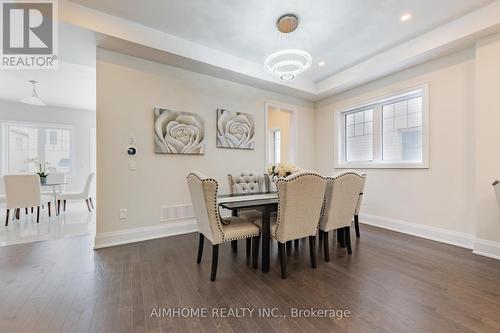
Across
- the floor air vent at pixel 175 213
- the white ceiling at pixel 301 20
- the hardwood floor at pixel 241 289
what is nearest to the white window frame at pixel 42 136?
the hardwood floor at pixel 241 289

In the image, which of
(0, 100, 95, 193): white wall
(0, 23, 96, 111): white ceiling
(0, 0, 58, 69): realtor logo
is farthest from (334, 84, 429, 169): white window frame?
(0, 100, 95, 193): white wall

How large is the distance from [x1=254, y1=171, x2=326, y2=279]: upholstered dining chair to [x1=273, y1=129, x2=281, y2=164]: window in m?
4.45

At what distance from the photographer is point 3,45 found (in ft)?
9.74

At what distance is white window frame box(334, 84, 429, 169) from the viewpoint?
3344 mm

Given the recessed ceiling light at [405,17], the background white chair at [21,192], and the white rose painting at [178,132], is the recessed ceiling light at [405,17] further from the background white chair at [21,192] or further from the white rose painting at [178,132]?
the background white chair at [21,192]

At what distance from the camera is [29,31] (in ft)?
8.97

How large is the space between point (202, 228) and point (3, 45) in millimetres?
3778

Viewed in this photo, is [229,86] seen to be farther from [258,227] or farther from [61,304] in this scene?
[61,304]

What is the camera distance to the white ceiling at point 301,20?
249 cm

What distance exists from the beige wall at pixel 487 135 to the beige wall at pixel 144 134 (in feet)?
11.3

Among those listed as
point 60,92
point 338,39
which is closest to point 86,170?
point 60,92

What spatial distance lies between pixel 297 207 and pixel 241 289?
0.90 meters

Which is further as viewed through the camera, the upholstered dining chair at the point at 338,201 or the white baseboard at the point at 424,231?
the white baseboard at the point at 424,231

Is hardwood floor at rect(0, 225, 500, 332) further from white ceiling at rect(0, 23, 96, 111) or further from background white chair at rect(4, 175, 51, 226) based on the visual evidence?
white ceiling at rect(0, 23, 96, 111)
